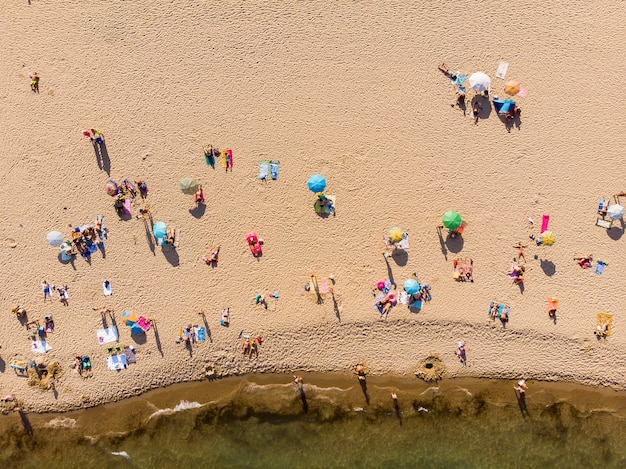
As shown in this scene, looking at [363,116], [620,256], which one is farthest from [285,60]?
[620,256]

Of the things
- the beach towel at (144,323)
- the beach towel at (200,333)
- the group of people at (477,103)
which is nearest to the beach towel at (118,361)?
the beach towel at (144,323)

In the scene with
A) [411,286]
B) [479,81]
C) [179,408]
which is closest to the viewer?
[411,286]

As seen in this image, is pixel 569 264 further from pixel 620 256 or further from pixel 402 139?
pixel 402 139

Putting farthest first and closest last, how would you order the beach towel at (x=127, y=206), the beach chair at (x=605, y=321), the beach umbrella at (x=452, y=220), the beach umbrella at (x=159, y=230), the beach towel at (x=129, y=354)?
1. the beach towel at (x=127, y=206)
2. the beach towel at (x=129, y=354)
3. the beach chair at (x=605, y=321)
4. the beach umbrella at (x=159, y=230)
5. the beach umbrella at (x=452, y=220)

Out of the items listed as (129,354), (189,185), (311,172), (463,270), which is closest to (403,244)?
(463,270)

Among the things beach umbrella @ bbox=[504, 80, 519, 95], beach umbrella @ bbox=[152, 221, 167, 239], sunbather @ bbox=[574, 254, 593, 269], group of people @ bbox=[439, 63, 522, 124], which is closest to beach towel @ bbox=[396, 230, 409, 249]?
group of people @ bbox=[439, 63, 522, 124]

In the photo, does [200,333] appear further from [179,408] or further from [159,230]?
[159,230]

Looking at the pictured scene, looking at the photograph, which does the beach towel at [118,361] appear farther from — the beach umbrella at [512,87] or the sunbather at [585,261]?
the beach umbrella at [512,87]
